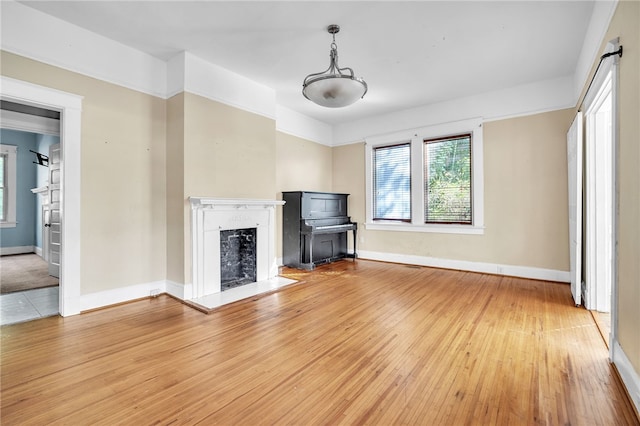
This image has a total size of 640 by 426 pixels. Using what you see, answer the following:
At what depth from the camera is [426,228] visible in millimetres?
5555

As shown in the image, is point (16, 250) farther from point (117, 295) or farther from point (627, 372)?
point (627, 372)

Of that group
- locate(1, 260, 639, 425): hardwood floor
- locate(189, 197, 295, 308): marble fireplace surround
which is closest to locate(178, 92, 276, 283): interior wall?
locate(189, 197, 295, 308): marble fireplace surround

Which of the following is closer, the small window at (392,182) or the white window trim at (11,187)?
the small window at (392,182)

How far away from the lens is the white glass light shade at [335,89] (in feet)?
9.12

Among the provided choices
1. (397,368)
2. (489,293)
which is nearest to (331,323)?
(397,368)

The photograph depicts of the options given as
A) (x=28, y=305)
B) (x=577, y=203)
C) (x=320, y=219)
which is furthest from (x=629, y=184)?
(x=28, y=305)

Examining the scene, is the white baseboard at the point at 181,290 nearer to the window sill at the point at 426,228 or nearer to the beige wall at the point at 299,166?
the beige wall at the point at 299,166

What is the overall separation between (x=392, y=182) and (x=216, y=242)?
3.66 m

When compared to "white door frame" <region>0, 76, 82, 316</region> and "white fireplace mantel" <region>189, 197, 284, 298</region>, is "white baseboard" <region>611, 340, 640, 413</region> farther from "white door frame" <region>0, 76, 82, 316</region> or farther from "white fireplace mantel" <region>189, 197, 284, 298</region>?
"white door frame" <region>0, 76, 82, 316</region>

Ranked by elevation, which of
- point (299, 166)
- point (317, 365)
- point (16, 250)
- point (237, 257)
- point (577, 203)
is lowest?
point (317, 365)

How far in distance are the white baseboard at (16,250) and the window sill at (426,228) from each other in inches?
309

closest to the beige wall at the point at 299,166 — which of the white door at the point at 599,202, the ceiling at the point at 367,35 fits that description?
the ceiling at the point at 367,35

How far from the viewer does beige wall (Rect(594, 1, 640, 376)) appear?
1734 millimetres

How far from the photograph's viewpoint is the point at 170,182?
3822 mm
